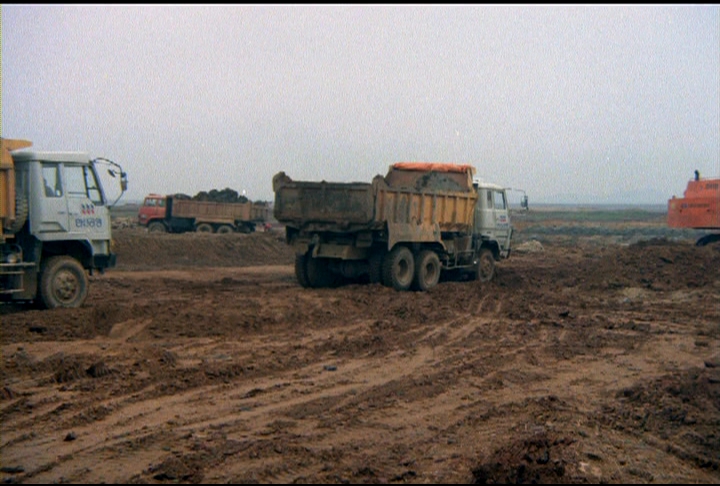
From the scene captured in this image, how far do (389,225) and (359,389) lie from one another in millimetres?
8320

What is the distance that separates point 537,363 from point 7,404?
6489 millimetres

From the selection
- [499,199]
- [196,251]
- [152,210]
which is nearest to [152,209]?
[152,210]

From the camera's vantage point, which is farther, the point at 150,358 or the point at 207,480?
the point at 150,358

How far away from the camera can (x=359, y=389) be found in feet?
27.8

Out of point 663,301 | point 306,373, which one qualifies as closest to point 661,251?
point 663,301

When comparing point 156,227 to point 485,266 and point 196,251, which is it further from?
point 485,266

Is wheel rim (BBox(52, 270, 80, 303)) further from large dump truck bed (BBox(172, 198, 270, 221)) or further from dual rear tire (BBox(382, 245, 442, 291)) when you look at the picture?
large dump truck bed (BBox(172, 198, 270, 221))

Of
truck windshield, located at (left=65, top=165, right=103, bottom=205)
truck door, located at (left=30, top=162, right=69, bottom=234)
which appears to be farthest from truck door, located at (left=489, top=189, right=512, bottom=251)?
truck door, located at (left=30, top=162, right=69, bottom=234)

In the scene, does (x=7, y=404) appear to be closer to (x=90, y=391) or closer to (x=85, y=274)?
(x=90, y=391)

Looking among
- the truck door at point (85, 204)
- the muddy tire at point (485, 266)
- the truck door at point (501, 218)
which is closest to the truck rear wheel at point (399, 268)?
the muddy tire at point (485, 266)

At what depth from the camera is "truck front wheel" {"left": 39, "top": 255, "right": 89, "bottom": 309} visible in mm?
13148

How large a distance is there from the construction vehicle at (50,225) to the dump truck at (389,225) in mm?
4448

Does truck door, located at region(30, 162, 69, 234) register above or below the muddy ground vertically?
above

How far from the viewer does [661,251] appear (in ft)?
70.8
